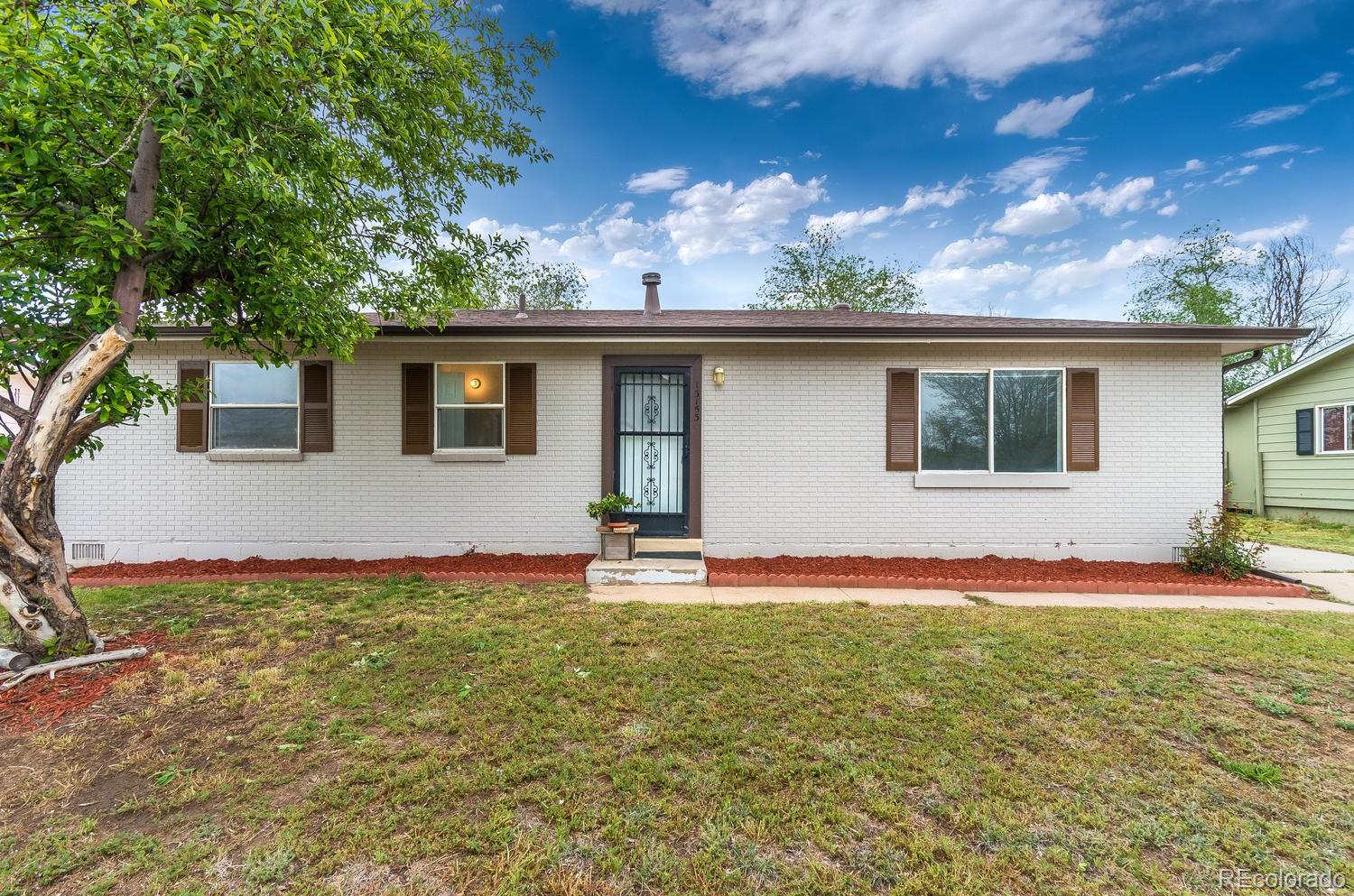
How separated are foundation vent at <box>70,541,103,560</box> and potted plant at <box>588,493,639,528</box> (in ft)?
20.2

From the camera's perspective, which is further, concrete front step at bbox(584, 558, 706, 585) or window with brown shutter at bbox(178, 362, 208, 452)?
window with brown shutter at bbox(178, 362, 208, 452)

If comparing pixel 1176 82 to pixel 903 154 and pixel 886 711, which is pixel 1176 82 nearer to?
pixel 903 154

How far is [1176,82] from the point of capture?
34.4 feet

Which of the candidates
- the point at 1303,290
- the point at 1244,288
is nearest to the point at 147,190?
the point at 1244,288

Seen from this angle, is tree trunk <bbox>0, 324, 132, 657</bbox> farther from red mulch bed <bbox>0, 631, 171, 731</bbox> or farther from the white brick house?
the white brick house

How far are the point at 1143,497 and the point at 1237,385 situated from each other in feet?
57.2

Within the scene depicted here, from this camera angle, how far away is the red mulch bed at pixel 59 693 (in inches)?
108

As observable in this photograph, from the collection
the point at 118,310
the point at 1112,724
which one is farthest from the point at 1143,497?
the point at 118,310

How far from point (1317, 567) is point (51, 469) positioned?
12.6 meters

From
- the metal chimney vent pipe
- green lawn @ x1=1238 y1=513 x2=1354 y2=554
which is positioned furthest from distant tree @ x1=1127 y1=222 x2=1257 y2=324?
the metal chimney vent pipe

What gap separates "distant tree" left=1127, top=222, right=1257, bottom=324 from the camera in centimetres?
1741

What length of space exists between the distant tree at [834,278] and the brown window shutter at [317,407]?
16759 mm

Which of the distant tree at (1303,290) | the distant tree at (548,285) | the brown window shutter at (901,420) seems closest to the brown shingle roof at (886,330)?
the brown window shutter at (901,420)

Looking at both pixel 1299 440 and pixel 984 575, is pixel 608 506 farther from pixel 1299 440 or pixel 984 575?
pixel 1299 440
